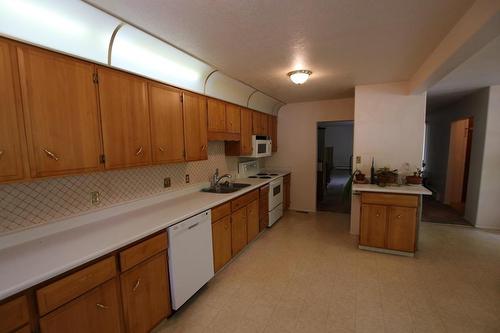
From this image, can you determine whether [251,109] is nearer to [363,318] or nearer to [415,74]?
[415,74]

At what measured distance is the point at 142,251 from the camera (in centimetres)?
171

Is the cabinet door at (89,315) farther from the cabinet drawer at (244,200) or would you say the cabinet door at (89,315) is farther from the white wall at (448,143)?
the white wall at (448,143)

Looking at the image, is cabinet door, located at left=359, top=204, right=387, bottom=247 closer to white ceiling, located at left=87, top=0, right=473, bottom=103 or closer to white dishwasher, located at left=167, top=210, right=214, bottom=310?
white ceiling, located at left=87, top=0, right=473, bottom=103

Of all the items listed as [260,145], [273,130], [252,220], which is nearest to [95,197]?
[252,220]

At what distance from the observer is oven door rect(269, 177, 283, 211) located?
4.12 m

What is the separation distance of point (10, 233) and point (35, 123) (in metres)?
0.74

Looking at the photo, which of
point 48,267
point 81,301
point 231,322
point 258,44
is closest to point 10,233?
point 48,267

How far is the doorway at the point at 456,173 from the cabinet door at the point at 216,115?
178 inches

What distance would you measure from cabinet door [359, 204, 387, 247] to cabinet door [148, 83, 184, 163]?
2562 mm

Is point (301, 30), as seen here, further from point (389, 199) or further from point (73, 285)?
point (389, 199)

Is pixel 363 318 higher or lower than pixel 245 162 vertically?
lower

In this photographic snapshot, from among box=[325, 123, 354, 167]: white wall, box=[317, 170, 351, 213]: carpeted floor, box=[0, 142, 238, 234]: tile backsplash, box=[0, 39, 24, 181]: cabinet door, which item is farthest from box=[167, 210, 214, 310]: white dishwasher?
box=[325, 123, 354, 167]: white wall

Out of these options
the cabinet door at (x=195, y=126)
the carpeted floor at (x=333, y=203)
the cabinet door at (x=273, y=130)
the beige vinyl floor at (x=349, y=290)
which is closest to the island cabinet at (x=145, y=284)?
the beige vinyl floor at (x=349, y=290)

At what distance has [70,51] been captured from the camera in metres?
1.56
